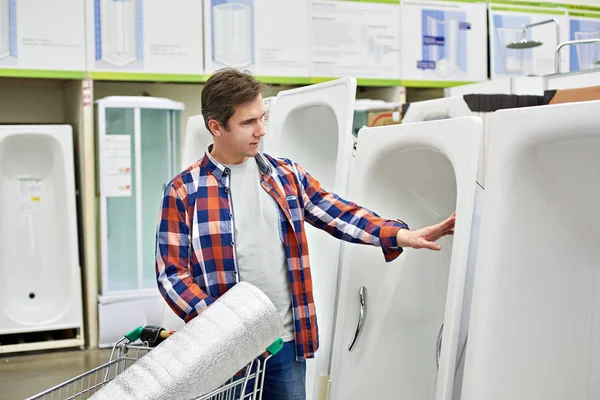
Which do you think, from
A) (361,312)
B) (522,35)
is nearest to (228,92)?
(361,312)

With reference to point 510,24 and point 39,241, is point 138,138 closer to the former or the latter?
point 39,241

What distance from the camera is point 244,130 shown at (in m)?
1.87

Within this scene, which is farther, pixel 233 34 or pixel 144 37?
pixel 233 34

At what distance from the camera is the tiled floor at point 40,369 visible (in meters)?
3.82

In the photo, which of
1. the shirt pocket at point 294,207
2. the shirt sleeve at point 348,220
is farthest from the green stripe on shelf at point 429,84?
the shirt pocket at point 294,207

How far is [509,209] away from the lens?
67.7 inches

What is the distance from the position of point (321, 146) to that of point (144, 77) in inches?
72.5

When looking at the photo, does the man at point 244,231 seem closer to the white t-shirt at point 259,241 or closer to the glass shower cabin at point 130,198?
the white t-shirt at point 259,241

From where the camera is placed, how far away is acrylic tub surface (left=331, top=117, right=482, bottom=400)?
2352 millimetres

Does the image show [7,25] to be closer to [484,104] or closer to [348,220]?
[484,104]

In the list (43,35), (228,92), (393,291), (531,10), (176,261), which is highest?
(531,10)

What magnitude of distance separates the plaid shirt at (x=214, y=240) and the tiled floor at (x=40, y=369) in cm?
221

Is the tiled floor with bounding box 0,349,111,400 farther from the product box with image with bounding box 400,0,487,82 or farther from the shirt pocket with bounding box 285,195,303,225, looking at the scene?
the product box with image with bounding box 400,0,487,82

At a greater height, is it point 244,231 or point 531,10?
point 531,10
